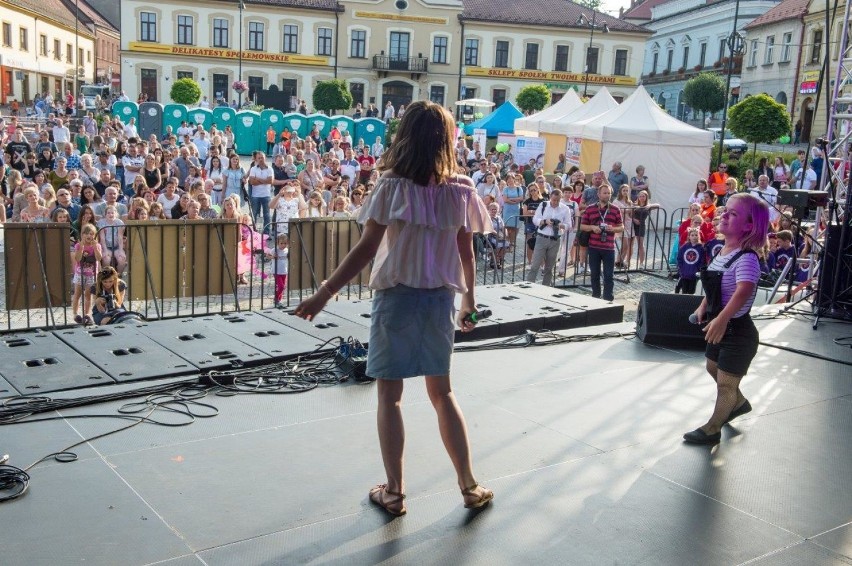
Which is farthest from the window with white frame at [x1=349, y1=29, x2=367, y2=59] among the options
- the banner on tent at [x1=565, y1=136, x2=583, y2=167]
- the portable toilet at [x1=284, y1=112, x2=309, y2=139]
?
the banner on tent at [x1=565, y1=136, x2=583, y2=167]

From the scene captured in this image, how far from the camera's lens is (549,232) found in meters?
11.8

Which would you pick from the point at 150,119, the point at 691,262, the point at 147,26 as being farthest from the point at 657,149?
the point at 147,26

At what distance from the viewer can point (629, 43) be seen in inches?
2474

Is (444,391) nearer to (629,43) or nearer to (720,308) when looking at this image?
(720,308)

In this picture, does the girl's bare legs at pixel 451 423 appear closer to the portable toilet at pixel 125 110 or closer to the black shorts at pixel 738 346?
the black shorts at pixel 738 346

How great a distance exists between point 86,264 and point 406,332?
6504mm

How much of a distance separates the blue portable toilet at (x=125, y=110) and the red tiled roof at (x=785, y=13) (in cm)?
3577

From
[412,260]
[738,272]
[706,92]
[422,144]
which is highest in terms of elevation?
[706,92]

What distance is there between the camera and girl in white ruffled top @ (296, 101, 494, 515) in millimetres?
3459

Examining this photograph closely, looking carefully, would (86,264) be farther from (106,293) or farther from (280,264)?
(280,264)

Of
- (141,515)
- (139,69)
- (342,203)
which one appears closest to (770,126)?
(342,203)

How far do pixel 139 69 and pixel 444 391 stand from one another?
5853 cm

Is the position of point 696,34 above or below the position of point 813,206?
above

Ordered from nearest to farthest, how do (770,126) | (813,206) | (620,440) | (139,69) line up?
(620,440) → (813,206) → (770,126) → (139,69)
